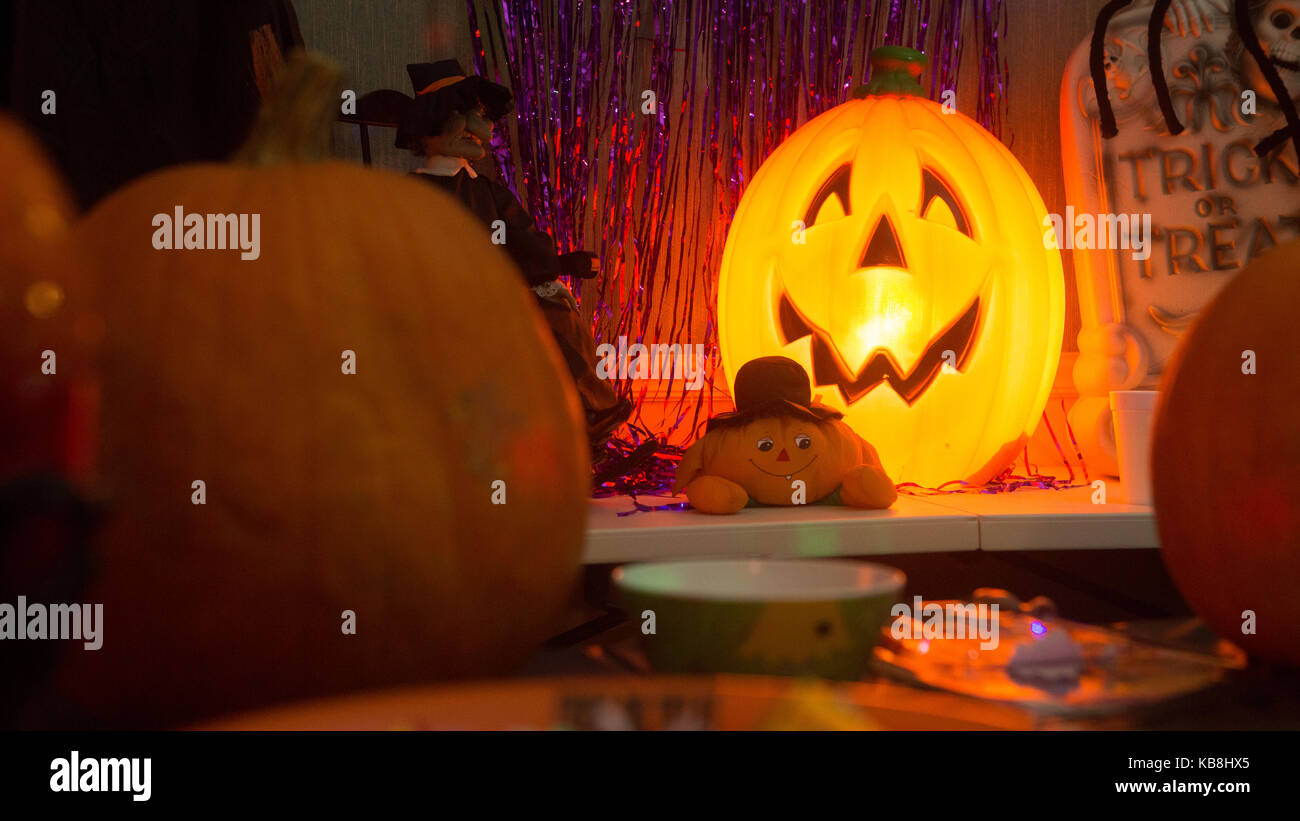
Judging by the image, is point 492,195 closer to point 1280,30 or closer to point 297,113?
point 297,113

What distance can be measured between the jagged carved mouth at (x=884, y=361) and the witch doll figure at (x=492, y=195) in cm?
26

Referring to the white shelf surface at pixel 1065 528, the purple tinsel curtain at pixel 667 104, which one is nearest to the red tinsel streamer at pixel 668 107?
the purple tinsel curtain at pixel 667 104

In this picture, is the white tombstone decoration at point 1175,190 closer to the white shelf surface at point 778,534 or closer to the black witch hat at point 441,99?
the white shelf surface at point 778,534

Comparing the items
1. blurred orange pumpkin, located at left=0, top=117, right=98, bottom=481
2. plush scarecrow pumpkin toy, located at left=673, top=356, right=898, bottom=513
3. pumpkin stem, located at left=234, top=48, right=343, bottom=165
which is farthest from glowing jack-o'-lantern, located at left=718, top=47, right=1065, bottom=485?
blurred orange pumpkin, located at left=0, top=117, right=98, bottom=481

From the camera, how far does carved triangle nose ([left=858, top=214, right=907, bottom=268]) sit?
4.36ft

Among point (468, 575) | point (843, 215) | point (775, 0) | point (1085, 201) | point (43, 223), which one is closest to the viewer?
point (43, 223)

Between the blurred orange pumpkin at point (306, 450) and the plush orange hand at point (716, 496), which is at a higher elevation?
the blurred orange pumpkin at point (306, 450)

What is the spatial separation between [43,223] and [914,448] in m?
1.25

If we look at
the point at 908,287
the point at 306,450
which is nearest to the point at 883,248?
the point at 908,287

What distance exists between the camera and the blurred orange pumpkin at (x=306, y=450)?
0.91 ft

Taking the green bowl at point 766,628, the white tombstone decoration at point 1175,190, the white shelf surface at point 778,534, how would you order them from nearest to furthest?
the green bowl at point 766,628 → the white shelf surface at point 778,534 → the white tombstone decoration at point 1175,190
